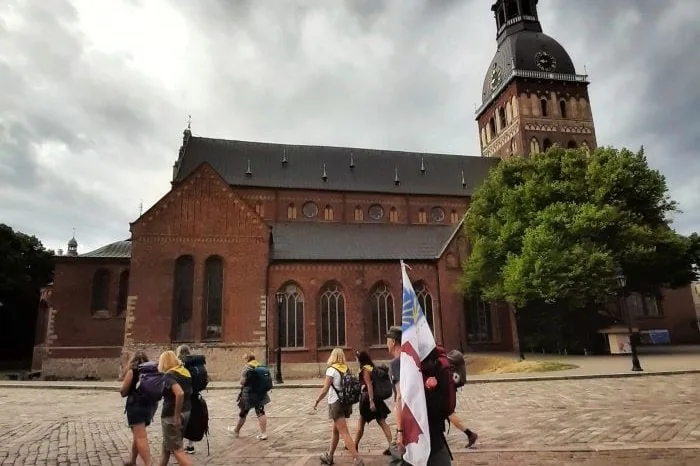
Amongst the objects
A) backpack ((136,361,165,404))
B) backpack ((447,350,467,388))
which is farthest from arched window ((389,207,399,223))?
backpack ((136,361,165,404))

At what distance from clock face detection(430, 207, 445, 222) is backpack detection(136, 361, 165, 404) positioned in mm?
34830

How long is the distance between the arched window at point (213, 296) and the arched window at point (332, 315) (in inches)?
251

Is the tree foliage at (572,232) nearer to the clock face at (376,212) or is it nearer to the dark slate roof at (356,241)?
the dark slate roof at (356,241)

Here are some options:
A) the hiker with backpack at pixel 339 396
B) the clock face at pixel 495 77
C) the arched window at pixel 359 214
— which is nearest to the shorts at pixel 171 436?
the hiker with backpack at pixel 339 396

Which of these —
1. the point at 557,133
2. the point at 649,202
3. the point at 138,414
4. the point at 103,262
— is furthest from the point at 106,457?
the point at 557,133

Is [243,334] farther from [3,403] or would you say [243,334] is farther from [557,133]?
[557,133]

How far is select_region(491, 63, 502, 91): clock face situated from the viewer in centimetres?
4993

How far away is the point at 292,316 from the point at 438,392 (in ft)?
86.8

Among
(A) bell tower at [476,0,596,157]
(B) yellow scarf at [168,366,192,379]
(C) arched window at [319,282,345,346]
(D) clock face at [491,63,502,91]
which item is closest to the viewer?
(B) yellow scarf at [168,366,192,379]

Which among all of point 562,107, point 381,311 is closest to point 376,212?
point 381,311

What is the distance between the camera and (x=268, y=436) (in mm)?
10352

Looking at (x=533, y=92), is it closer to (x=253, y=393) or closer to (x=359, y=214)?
(x=359, y=214)

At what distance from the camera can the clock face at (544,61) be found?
47.5 m

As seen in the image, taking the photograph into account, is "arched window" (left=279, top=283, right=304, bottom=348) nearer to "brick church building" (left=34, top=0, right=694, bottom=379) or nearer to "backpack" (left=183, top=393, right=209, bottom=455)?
"brick church building" (left=34, top=0, right=694, bottom=379)
